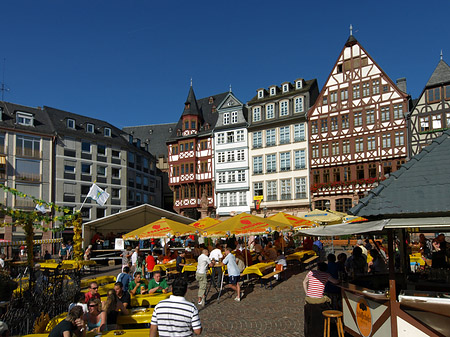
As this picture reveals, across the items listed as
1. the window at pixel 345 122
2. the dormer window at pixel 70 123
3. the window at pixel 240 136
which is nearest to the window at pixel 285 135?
the window at pixel 240 136

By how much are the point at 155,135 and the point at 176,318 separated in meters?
62.2

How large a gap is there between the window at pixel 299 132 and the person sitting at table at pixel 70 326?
3589 cm

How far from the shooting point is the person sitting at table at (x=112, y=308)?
8.01 metres

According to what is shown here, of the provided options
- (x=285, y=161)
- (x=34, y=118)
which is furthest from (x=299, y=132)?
(x=34, y=118)

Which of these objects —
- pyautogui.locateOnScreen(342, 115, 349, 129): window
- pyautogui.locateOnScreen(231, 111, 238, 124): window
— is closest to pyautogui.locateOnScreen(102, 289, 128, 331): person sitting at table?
pyautogui.locateOnScreen(342, 115, 349, 129): window

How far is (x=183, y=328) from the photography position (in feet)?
16.1

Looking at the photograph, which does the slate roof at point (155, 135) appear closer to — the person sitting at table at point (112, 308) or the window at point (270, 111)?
the window at point (270, 111)

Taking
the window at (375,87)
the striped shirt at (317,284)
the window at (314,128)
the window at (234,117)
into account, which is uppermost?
the window at (375,87)

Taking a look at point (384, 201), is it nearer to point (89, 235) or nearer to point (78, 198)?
point (89, 235)

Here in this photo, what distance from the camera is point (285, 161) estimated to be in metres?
41.0

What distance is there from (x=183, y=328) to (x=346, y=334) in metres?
4.82

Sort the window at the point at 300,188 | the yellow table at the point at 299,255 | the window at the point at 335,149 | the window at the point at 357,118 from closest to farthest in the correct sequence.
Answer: the yellow table at the point at 299,255 → the window at the point at 357,118 → the window at the point at 335,149 → the window at the point at 300,188

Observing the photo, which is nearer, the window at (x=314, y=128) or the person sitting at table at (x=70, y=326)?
the person sitting at table at (x=70, y=326)

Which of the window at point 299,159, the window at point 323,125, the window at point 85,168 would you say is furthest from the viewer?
the window at point 85,168
